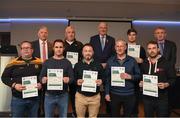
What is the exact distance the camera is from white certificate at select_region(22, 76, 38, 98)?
366 centimetres

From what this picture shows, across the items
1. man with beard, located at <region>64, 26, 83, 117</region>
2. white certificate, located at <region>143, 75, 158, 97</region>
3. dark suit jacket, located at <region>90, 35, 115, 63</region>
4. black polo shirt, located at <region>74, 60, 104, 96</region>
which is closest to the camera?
white certificate, located at <region>143, 75, 158, 97</region>

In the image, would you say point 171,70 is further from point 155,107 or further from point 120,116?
point 120,116

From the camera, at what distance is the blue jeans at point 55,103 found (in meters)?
3.69

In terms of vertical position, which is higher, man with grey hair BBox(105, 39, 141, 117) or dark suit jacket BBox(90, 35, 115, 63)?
dark suit jacket BBox(90, 35, 115, 63)

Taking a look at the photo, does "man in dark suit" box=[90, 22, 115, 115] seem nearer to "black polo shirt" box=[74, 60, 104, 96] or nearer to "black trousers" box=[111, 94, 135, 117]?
"black polo shirt" box=[74, 60, 104, 96]

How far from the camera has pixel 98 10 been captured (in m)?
7.70

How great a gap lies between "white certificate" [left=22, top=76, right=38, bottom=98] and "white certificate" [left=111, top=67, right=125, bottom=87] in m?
1.10

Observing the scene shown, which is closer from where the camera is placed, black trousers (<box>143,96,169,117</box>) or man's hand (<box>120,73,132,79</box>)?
black trousers (<box>143,96,169,117</box>)

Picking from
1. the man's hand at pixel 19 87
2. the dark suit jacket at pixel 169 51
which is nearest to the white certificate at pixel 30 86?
the man's hand at pixel 19 87

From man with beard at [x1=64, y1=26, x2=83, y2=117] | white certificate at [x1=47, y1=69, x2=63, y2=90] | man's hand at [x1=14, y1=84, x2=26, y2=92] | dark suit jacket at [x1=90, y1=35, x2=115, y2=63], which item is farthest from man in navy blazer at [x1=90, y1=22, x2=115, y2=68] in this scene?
man's hand at [x1=14, y1=84, x2=26, y2=92]

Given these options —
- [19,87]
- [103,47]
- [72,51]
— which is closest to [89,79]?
[72,51]

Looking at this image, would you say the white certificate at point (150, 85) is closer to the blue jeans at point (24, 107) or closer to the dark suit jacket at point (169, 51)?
the dark suit jacket at point (169, 51)

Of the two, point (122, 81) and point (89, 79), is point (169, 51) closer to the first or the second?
point (122, 81)

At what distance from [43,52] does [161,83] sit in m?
1.94
